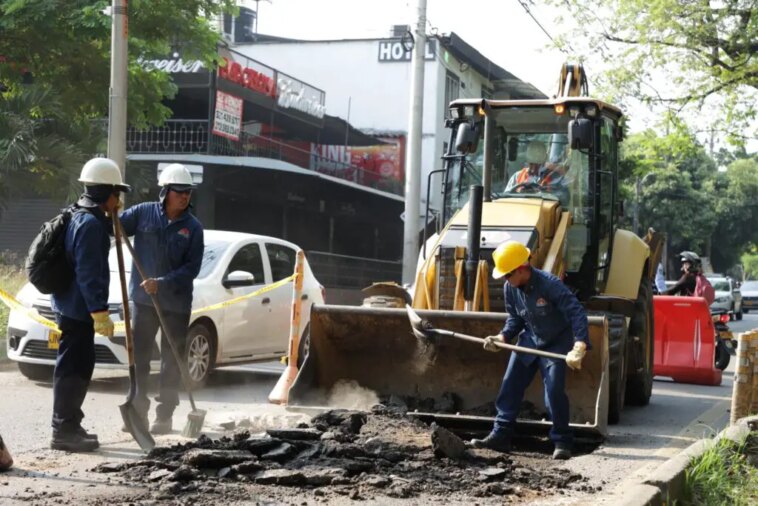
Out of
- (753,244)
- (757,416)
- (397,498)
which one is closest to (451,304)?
(757,416)

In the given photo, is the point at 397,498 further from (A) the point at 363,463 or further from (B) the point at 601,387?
(B) the point at 601,387

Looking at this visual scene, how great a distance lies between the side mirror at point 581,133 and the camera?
9844 millimetres

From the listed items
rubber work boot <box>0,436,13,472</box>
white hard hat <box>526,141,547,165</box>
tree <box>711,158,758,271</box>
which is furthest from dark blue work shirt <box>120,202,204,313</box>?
tree <box>711,158,758,271</box>

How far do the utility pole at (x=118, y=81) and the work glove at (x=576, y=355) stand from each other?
25.0ft

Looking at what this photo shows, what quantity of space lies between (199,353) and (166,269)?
3095mm

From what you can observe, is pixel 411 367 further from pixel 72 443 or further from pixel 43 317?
pixel 43 317

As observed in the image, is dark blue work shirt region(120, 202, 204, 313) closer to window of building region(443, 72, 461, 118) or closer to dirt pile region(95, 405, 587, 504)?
dirt pile region(95, 405, 587, 504)

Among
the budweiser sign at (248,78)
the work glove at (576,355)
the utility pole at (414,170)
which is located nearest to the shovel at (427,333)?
the work glove at (576,355)

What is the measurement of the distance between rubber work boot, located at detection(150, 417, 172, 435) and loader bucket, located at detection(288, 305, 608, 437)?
1045mm

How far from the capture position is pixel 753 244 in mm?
72500

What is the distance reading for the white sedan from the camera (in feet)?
35.8

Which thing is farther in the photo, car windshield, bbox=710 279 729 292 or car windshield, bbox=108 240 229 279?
car windshield, bbox=710 279 729 292

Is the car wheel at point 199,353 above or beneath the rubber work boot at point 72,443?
above

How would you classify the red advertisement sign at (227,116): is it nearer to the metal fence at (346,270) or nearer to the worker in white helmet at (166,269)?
the metal fence at (346,270)
